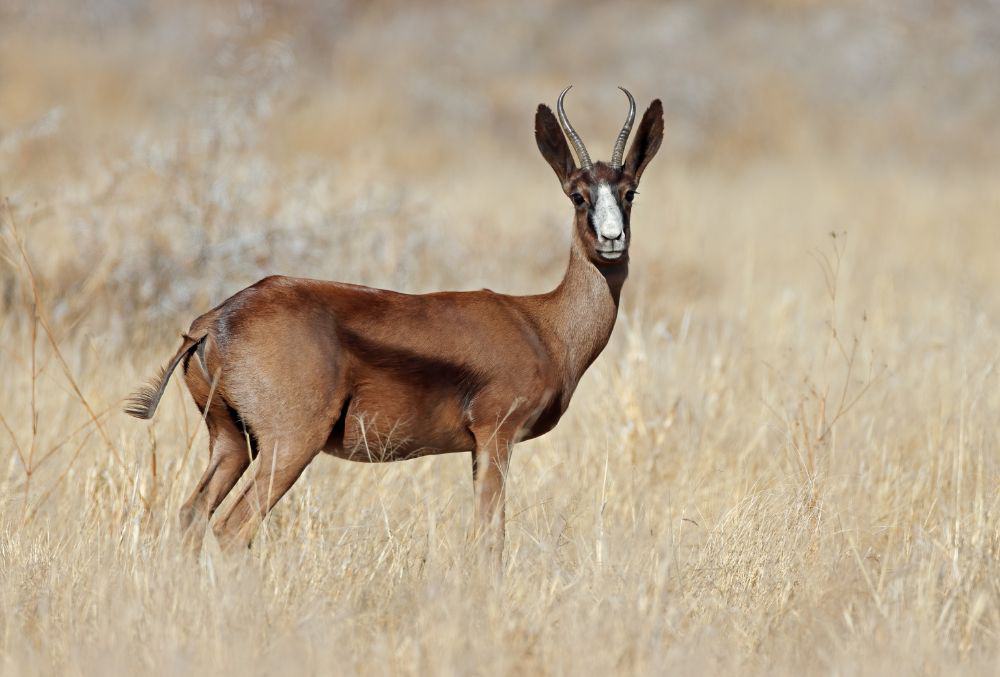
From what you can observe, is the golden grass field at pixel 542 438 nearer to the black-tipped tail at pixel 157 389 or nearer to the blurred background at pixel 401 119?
the blurred background at pixel 401 119

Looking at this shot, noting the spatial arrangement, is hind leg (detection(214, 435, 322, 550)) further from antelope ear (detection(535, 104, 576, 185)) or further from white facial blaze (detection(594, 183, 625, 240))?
antelope ear (detection(535, 104, 576, 185))

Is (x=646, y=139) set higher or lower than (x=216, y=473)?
higher

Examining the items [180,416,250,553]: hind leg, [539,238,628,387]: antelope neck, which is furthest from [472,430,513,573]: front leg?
[180,416,250,553]: hind leg

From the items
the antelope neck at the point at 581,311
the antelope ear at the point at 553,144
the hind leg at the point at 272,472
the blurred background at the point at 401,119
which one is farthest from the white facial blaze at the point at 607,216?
the blurred background at the point at 401,119

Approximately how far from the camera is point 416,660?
4031mm

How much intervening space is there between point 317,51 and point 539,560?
2023cm

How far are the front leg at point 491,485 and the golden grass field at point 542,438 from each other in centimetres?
14

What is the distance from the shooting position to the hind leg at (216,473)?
4.87 m

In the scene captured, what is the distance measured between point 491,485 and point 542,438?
90.4 inches

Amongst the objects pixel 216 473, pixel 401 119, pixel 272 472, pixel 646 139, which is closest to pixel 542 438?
pixel 646 139

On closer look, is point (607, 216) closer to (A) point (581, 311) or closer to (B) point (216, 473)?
(A) point (581, 311)

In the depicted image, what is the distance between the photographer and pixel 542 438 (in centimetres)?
733

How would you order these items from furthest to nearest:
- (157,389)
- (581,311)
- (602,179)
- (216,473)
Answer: (581,311), (602,179), (216,473), (157,389)

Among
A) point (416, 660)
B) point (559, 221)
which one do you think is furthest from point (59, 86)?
point (416, 660)
